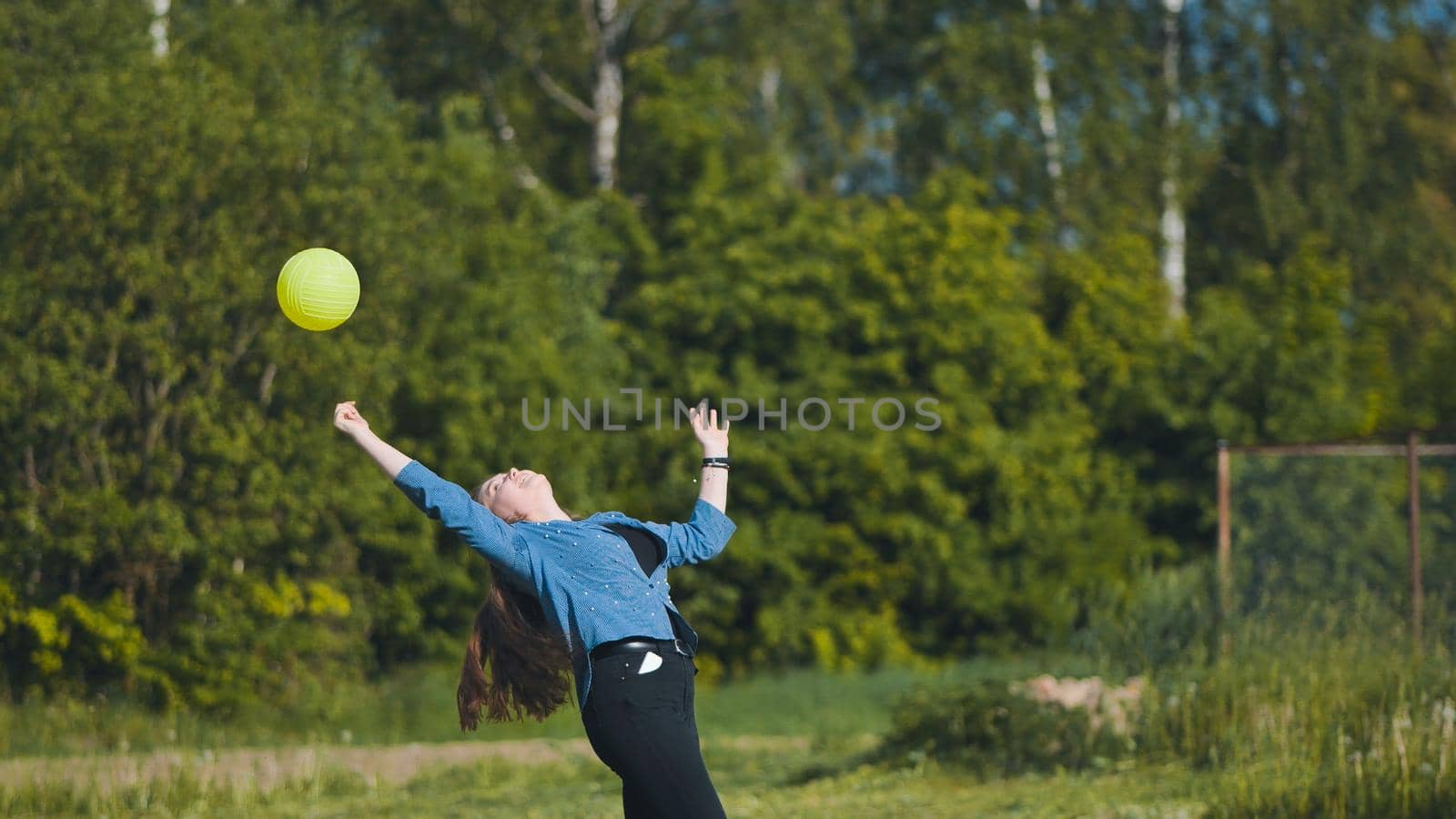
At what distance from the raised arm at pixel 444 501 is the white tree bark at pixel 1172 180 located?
21.7 m

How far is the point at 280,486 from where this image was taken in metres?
14.6

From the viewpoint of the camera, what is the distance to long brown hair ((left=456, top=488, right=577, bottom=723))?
207 inches

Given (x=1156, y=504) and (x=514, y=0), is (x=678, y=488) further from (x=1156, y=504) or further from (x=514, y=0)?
(x=514, y=0)

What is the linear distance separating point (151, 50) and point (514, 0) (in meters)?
7.57

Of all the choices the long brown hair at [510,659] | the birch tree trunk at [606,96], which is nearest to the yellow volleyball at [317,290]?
the long brown hair at [510,659]

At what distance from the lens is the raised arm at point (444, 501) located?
469 centimetres

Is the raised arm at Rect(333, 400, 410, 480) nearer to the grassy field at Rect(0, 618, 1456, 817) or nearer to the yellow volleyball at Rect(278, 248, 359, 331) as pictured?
the yellow volleyball at Rect(278, 248, 359, 331)

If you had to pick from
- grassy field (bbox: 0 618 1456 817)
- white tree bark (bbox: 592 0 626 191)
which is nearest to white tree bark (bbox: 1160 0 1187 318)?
white tree bark (bbox: 592 0 626 191)

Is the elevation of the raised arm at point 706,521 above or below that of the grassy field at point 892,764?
above

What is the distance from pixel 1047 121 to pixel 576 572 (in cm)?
2261

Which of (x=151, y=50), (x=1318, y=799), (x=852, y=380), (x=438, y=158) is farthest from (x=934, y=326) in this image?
(x=1318, y=799)

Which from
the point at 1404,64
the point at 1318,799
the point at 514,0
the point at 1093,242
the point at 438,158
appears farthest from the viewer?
the point at 1404,64

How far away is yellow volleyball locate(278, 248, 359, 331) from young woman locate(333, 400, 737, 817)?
3.79 ft

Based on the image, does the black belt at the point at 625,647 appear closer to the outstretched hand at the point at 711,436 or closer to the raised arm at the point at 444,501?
the raised arm at the point at 444,501
